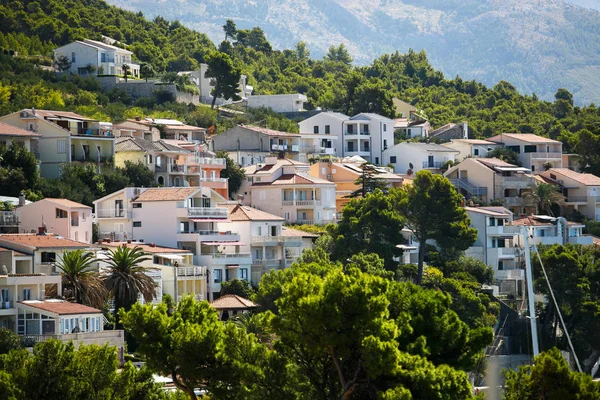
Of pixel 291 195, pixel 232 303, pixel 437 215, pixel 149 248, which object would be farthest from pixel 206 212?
pixel 437 215

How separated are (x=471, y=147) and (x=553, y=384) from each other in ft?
247

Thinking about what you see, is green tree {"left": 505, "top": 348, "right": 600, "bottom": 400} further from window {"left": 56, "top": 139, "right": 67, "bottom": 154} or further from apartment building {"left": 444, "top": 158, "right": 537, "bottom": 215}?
apartment building {"left": 444, "top": 158, "right": 537, "bottom": 215}

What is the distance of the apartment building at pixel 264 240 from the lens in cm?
8738

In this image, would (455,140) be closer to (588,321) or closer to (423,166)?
(423,166)

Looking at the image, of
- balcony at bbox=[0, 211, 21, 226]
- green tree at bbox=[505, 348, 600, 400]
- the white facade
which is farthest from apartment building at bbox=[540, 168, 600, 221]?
green tree at bbox=[505, 348, 600, 400]

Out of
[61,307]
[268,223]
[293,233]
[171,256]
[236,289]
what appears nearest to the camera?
[61,307]

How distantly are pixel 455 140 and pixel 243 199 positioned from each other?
1236 inches

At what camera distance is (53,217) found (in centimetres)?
7938

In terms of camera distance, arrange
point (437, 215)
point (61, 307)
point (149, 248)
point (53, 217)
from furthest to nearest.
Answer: point (437, 215)
point (149, 248)
point (53, 217)
point (61, 307)

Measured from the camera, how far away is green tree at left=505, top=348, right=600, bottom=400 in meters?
52.1

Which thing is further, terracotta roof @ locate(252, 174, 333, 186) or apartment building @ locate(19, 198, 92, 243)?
terracotta roof @ locate(252, 174, 333, 186)

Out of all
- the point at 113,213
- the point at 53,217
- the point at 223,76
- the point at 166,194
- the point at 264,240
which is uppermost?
the point at 223,76

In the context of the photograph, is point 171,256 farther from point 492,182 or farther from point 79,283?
point 492,182

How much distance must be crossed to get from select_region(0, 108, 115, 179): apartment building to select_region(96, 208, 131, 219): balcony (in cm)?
533
